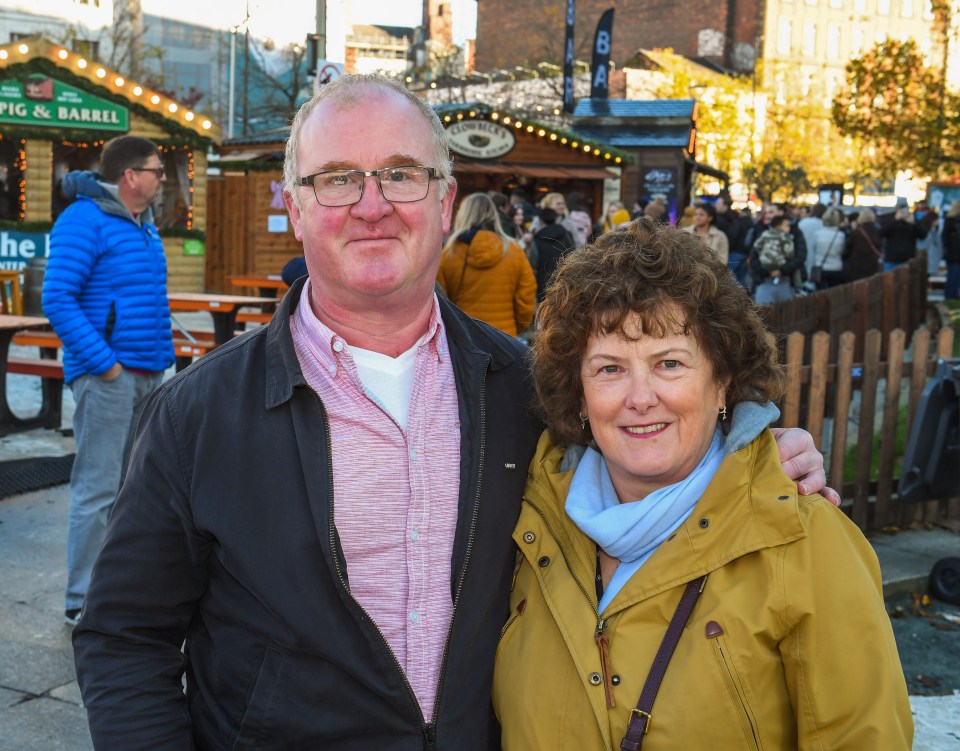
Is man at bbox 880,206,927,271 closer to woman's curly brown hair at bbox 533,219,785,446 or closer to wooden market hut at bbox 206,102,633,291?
wooden market hut at bbox 206,102,633,291

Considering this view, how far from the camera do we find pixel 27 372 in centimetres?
833

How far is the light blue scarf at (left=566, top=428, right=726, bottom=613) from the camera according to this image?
222 cm

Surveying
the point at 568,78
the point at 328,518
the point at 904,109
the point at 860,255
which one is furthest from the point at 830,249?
the point at 568,78

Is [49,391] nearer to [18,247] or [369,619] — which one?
[369,619]

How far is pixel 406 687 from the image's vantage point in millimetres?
2104

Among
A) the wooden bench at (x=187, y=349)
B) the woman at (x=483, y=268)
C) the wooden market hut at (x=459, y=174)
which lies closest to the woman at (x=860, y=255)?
the wooden market hut at (x=459, y=174)

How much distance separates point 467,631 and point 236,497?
1.73 feet

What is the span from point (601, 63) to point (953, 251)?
1504cm

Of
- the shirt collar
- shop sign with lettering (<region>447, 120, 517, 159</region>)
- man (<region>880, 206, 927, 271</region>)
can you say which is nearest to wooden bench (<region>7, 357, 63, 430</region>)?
the shirt collar

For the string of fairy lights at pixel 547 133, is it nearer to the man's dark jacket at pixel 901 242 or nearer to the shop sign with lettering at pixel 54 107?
the shop sign with lettering at pixel 54 107

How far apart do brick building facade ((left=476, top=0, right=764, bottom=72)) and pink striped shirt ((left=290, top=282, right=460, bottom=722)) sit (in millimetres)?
62154

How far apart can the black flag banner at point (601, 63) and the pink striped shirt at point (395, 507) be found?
31.1 metres

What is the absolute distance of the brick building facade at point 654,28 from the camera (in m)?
64.4

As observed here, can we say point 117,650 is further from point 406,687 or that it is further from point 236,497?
point 406,687
